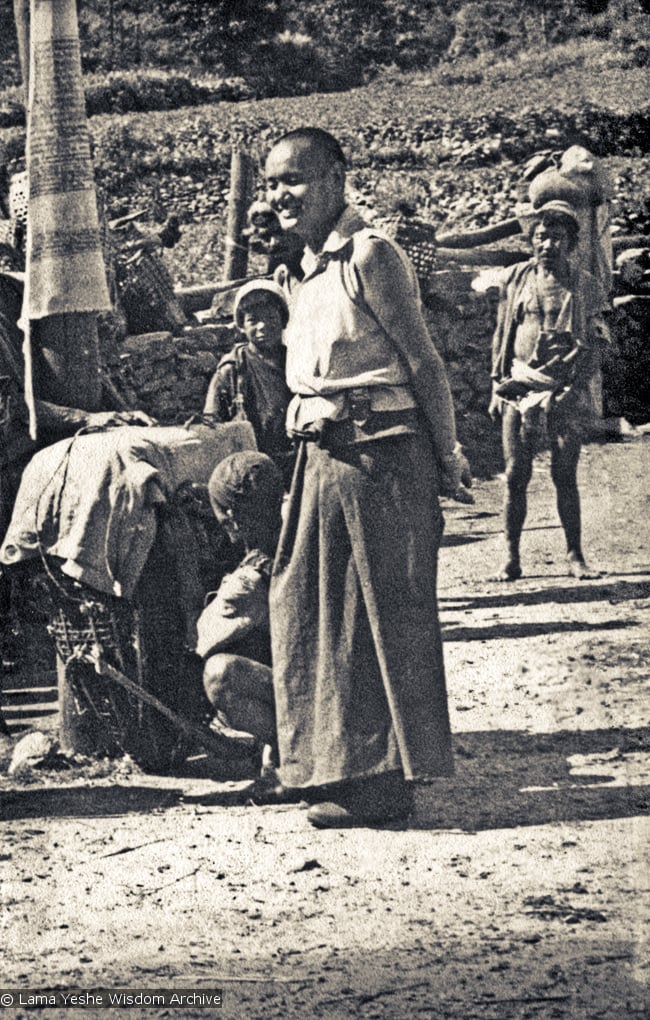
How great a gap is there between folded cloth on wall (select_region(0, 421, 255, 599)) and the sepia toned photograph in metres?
0.01

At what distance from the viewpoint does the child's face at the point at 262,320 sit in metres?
6.60

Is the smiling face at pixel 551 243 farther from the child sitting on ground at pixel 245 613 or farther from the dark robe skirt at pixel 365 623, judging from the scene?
the dark robe skirt at pixel 365 623

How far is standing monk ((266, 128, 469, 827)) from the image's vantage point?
459 cm

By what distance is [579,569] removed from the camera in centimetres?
839

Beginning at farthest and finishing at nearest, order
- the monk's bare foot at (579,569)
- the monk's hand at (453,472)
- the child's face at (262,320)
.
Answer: the monk's bare foot at (579,569) → the child's face at (262,320) → the monk's hand at (453,472)

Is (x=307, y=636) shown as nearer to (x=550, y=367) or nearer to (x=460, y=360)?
(x=550, y=367)

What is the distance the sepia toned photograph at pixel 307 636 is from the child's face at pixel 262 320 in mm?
11

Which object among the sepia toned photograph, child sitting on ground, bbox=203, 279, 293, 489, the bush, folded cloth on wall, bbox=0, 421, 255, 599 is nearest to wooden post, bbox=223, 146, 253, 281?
the bush

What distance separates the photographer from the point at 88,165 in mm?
5523

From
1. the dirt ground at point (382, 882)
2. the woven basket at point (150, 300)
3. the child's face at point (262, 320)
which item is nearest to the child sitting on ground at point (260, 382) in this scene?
the child's face at point (262, 320)

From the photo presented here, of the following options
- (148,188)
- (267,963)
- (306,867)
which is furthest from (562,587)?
(148,188)

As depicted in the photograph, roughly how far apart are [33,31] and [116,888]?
3.02m

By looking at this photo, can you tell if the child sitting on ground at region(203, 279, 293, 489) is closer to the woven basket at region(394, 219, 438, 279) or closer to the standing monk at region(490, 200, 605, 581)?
the standing monk at region(490, 200, 605, 581)

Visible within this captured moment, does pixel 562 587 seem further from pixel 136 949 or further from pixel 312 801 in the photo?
pixel 136 949
